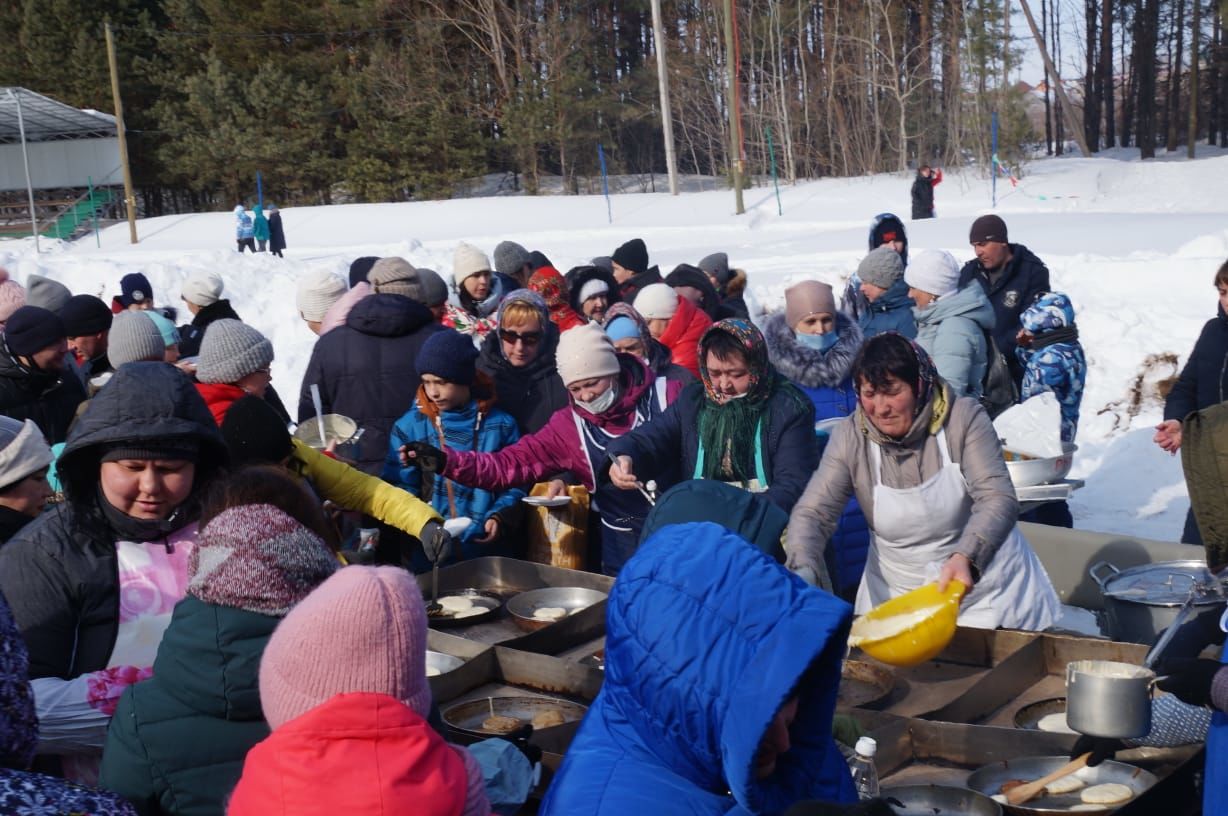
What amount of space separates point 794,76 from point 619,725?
41.4 metres

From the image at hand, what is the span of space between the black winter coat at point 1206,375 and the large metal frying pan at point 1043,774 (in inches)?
120

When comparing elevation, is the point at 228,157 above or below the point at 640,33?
below

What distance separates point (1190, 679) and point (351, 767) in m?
1.82

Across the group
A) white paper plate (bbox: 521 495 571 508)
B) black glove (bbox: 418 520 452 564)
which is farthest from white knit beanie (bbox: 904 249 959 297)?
black glove (bbox: 418 520 452 564)

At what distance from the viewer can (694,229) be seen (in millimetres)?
26406

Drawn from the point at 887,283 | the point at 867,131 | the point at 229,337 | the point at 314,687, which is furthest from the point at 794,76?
the point at 314,687

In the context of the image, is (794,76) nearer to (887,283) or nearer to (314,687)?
(887,283)

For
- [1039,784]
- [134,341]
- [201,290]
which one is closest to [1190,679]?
[1039,784]

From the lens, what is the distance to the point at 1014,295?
7410 mm

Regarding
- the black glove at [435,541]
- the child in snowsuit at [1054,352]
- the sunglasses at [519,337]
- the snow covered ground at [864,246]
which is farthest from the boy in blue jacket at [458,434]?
the snow covered ground at [864,246]

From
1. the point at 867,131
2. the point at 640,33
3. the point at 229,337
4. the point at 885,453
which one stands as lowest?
the point at 885,453

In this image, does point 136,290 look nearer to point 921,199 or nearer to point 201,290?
point 201,290

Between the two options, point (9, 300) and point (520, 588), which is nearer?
point (520, 588)

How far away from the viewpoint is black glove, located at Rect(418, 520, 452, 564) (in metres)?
3.95
